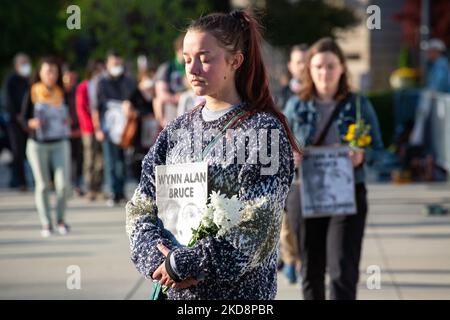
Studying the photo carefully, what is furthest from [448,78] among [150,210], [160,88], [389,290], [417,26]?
[417,26]

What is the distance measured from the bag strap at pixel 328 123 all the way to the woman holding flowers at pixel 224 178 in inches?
106

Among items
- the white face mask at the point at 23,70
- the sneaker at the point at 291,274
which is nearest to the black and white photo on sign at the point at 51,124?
the sneaker at the point at 291,274

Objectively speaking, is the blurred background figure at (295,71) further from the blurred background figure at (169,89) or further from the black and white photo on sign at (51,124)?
the black and white photo on sign at (51,124)

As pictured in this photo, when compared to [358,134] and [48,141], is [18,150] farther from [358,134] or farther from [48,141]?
[358,134]

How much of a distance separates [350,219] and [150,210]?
2.79 m

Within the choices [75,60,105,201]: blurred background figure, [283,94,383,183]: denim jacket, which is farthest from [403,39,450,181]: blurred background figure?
[283,94,383,183]: denim jacket

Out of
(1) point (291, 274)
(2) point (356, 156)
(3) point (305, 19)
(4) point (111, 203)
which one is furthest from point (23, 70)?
(3) point (305, 19)

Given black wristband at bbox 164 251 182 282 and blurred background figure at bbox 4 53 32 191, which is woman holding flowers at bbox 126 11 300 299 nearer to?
black wristband at bbox 164 251 182 282

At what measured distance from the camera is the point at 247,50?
13.4 ft

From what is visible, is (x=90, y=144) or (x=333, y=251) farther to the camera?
(x=90, y=144)

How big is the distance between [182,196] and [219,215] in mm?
265

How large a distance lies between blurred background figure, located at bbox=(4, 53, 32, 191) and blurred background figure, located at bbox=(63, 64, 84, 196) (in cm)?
61

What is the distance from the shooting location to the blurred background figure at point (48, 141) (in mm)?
11133

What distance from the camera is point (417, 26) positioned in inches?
1415
